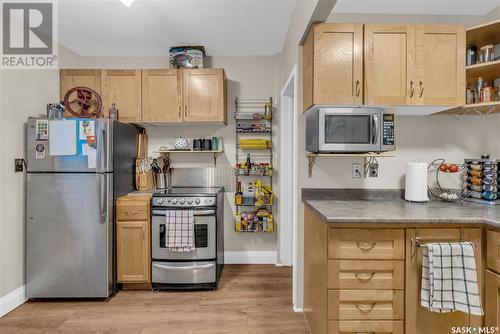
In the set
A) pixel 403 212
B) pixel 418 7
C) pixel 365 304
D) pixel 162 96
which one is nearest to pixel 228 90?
pixel 162 96

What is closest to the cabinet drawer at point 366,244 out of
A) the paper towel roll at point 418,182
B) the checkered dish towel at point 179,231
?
the paper towel roll at point 418,182

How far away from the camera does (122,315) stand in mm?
2342

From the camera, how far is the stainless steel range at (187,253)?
2.73 metres

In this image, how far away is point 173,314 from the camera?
236 cm

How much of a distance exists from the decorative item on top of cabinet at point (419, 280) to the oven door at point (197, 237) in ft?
5.66

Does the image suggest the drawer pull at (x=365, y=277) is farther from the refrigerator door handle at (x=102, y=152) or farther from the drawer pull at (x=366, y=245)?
the refrigerator door handle at (x=102, y=152)

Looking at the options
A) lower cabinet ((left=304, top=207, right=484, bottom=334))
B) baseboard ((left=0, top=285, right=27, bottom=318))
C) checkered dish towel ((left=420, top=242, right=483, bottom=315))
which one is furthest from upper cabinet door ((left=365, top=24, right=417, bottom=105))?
baseboard ((left=0, top=285, right=27, bottom=318))

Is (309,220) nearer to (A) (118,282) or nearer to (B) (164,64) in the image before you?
(A) (118,282)

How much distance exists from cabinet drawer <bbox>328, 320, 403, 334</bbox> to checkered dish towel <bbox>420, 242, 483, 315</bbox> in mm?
227

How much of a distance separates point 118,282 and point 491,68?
364 cm

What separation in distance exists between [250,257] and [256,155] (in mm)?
1288

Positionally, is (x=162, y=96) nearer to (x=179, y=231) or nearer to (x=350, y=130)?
(x=179, y=231)

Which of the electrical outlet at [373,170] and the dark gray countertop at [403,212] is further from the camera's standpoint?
the electrical outlet at [373,170]

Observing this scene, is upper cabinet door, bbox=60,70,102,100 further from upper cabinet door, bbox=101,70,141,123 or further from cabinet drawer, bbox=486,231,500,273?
cabinet drawer, bbox=486,231,500,273
